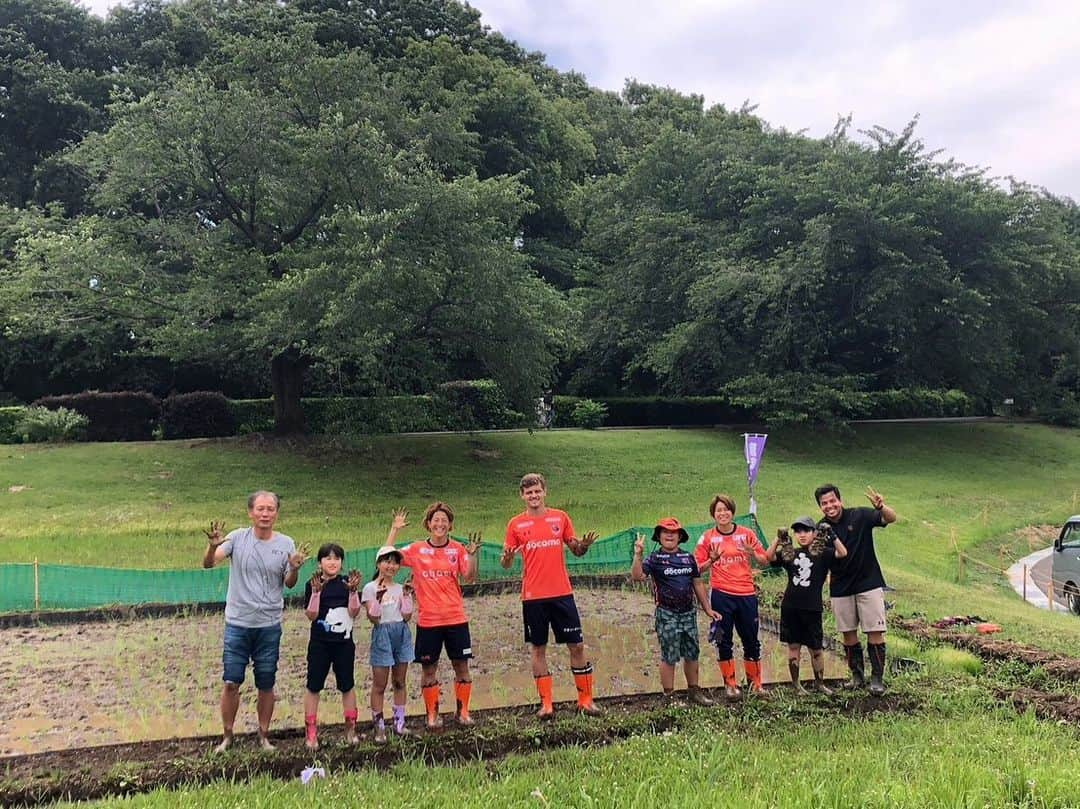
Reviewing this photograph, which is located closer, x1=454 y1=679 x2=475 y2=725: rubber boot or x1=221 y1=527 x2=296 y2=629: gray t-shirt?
x1=221 y1=527 x2=296 y2=629: gray t-shirt

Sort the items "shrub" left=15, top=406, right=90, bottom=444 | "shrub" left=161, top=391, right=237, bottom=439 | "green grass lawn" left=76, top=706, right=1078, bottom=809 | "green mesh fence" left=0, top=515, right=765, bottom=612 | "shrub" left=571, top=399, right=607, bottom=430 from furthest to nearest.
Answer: "shrub" left=571, top=399, right=607, bottom=430 → "shrub" left=161, top=391, right=237, bottom=439 → "shrub" left=15, top=406, right=90, bottom=444 → "green mesh fence" left=0, top=515, right=765, bottom=612 → "green grass lawn" left=76, top=706, right=1078, bottom=809

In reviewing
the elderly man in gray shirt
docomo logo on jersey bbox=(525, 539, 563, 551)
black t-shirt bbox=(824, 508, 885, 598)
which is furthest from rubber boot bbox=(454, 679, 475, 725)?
black t-shirt bbox=(824, 508, 885, 598)

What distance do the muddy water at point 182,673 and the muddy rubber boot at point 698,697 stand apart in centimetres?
72

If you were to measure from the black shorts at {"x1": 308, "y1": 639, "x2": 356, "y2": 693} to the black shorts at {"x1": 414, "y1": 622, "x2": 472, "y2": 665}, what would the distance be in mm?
512

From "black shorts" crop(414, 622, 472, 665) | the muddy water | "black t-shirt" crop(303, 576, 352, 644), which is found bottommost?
the muddy water

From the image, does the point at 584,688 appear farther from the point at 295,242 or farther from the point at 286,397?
the point at 286,397

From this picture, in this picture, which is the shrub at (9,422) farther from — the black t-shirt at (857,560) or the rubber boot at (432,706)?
the black t-shirt at (857,560)

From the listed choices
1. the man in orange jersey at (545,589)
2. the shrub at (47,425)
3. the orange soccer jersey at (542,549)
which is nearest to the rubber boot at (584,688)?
the man in orange jersey at (545,589)

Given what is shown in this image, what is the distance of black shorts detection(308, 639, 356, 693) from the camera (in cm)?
514

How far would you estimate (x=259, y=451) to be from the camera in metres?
19.7

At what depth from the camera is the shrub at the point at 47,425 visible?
67.1 ft

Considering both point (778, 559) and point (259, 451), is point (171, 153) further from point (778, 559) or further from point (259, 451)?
point (778, 559)

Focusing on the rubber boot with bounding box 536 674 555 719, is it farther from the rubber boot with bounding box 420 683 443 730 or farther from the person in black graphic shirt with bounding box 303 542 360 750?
the person in black graphic shirt with bounding box 303 542 360 750

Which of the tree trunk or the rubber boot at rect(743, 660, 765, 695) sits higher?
the tree trunk
